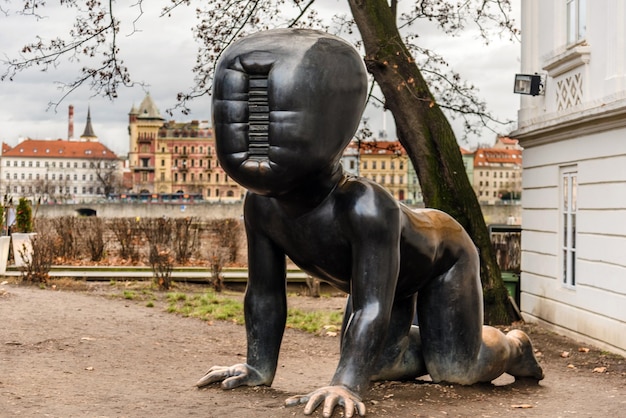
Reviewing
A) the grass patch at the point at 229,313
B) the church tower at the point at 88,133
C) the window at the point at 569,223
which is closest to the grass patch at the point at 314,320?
the grass patch at the point at 229,313

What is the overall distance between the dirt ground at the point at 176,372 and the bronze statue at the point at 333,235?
202 mm

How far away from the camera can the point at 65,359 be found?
799 centimetres

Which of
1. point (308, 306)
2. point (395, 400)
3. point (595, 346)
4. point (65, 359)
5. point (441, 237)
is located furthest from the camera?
point (308, 306)

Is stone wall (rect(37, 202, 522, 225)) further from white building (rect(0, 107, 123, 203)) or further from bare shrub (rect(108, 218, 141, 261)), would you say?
white building (rect(0, 107, 123, 203))

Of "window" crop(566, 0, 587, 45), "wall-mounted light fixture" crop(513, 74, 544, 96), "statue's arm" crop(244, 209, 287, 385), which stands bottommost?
"statue's arm" crop(244, 209, 287, 385)

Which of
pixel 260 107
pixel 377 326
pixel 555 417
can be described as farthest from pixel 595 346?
pixel 260 107

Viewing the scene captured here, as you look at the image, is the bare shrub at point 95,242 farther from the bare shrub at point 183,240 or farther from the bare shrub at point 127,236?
the bare shrub at point 183,240

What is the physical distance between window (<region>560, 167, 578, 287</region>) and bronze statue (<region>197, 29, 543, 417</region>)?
6515mm

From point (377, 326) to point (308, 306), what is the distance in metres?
10.2

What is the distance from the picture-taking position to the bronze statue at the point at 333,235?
4195 millimetres

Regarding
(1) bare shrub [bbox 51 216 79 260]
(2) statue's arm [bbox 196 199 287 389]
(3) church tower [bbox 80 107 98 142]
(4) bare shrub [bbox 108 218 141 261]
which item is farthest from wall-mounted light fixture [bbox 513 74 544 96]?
(3) church tower [bbox 80 107 98 142]

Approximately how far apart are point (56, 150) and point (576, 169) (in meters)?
135

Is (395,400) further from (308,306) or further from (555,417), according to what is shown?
(308,306)

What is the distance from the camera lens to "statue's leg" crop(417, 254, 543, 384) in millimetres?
5270
